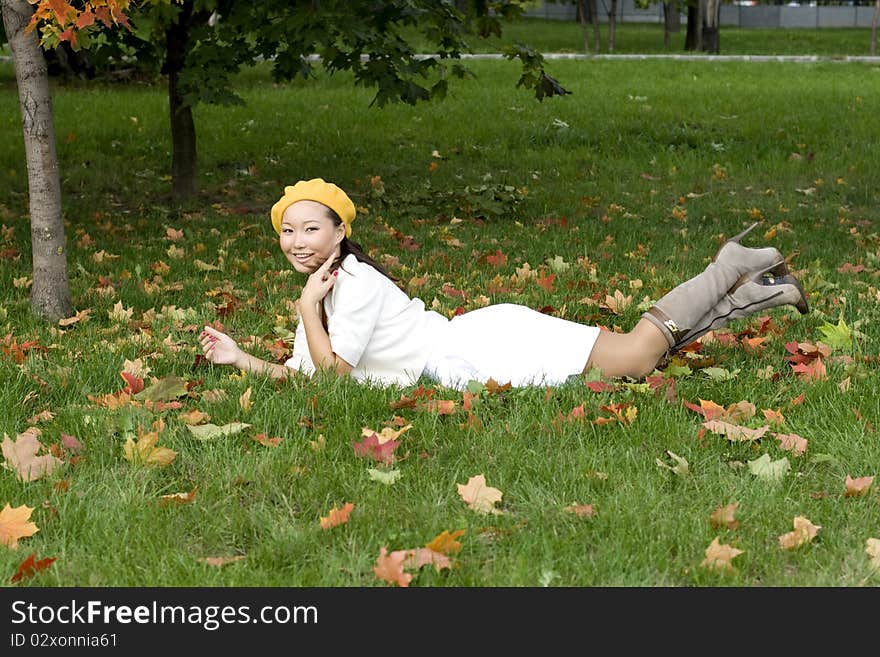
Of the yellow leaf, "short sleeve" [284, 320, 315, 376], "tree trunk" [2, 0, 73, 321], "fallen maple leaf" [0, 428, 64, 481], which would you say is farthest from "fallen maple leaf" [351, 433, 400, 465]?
"tree trunk" [2, 0, 73, 321]

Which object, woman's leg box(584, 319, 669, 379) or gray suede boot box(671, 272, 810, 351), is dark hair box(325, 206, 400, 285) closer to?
woman's leg box(584, 319, 669, 379)

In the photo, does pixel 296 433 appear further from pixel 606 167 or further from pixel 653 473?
pixel 606 167

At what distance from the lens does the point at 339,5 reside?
8.34 metres

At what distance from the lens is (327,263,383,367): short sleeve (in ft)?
13.6

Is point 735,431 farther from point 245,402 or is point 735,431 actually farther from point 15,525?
point 15,525

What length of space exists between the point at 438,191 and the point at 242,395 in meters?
6.49

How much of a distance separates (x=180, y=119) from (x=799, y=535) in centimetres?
814

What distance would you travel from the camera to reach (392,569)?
280cm

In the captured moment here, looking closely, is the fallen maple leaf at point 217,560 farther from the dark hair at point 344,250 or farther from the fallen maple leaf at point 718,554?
the dark hair at point 344,250

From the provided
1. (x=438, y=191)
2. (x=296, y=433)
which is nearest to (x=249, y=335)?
(x=296, y=433)

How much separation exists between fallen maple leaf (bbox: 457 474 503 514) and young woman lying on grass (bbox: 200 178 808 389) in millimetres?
981

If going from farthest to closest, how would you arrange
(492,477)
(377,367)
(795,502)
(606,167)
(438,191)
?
(606,167)
(438,191)
(377,367)
(492,477)
(795,502)

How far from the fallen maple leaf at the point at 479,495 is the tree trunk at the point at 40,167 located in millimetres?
3236

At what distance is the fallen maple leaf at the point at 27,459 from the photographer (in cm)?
343
